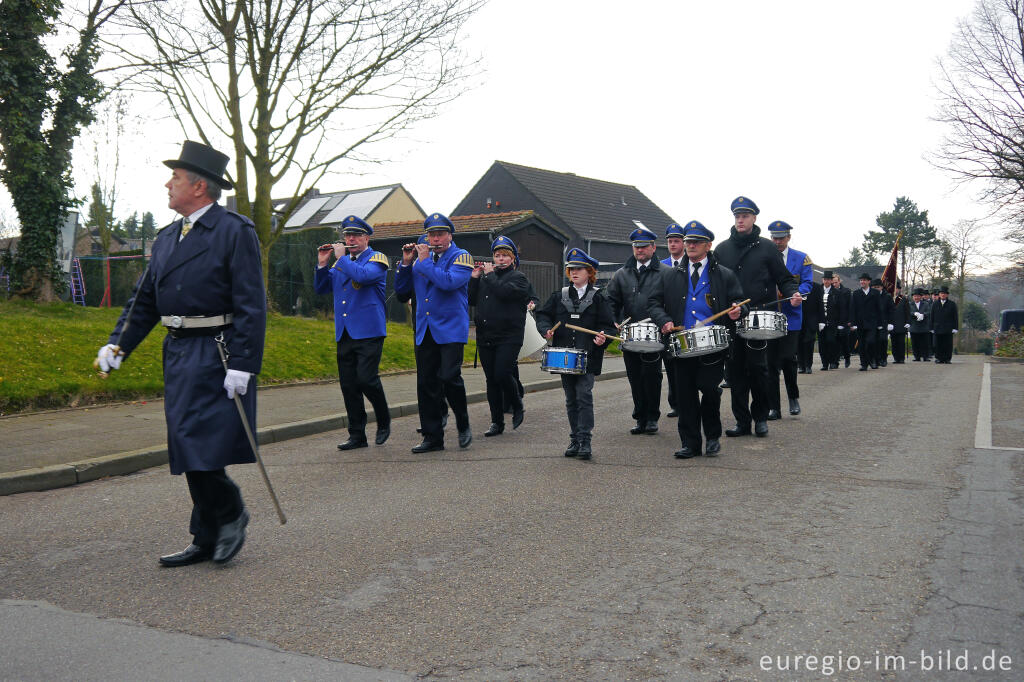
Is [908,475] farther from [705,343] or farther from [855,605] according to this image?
[855,605]

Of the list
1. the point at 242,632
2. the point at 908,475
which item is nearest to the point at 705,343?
the point at 908,475

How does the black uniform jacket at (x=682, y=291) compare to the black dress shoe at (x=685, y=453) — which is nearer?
the black dress shoe at (x=685, y=453)

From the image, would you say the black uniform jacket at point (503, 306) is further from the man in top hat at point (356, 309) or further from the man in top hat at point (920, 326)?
the man in top hat at point (920, 326)

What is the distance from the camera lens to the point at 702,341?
7.45m

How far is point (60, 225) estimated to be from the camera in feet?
54.9

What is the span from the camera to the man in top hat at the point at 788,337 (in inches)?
401

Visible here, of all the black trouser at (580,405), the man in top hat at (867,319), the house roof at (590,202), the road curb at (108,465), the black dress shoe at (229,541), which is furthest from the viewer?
the house roof at (590,202)

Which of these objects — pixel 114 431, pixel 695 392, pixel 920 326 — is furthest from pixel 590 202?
pixel 695 392

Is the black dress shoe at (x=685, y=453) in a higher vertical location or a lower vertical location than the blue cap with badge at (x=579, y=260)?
lower

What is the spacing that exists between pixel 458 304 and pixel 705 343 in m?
2.26

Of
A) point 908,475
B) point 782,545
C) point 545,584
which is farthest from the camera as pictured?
point 908,475

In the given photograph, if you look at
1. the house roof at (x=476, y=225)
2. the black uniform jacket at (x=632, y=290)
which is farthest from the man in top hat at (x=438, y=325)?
the house roof at (x=476, y=225)

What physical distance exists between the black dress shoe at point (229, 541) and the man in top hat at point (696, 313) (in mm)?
4104

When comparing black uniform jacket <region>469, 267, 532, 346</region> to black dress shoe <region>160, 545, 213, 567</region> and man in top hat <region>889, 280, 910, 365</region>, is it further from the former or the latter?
man in top hat <region>889, 280, 910, 365</region>
